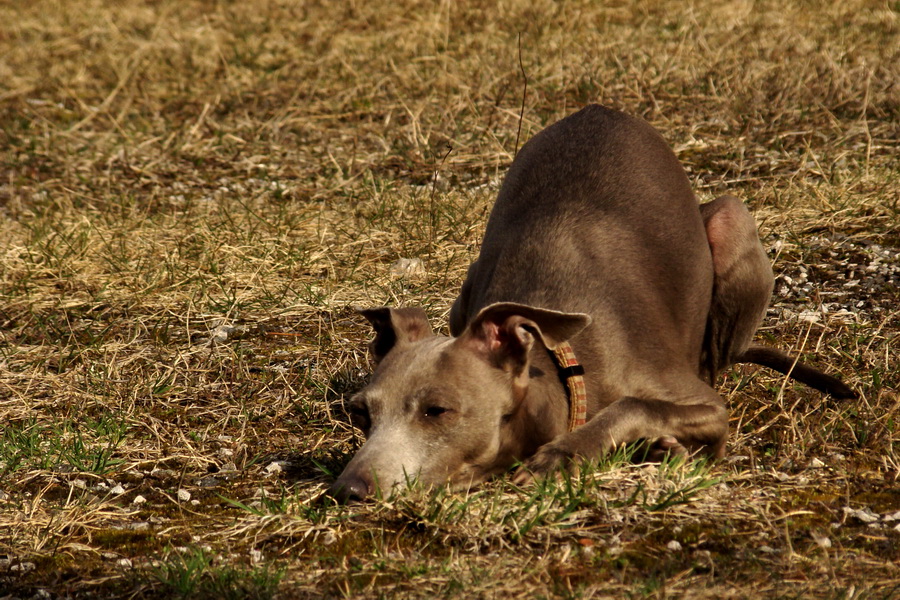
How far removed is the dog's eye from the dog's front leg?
35cm

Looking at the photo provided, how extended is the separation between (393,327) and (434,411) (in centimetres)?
45

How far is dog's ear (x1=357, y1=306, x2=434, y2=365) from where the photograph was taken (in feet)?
12.4

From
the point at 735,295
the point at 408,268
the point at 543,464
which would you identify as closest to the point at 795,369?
the point at 735,295

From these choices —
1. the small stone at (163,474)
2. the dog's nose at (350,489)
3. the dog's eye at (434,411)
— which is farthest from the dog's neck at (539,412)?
the small stone at (163,474)

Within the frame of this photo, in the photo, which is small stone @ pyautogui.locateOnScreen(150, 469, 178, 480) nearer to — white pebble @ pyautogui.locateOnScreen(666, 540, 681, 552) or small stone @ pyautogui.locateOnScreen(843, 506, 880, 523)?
white pebble @ pyautogui.locateOnScreen(666, 540, 681, 552)

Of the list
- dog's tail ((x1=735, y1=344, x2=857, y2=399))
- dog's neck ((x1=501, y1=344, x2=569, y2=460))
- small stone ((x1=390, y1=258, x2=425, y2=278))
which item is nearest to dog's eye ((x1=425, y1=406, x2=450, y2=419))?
dog's neck ((x1=501, y1=344, x2=569, y2=460))

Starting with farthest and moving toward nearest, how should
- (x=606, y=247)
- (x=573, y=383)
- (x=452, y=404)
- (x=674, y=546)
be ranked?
(x=606, y=247) → (x=573, y=383) → (x=452, y=404) → (x=674, y=546)

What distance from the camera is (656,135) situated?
4859mm

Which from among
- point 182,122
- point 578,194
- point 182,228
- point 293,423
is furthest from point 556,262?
point 182,122

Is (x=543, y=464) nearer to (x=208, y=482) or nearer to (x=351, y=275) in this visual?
(x=208, y=482)

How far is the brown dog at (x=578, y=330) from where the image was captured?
11.4 feet

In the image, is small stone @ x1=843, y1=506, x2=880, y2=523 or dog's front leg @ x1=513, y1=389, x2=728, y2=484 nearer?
small stone @ x1=843, y1=506, x2=880, y2=523

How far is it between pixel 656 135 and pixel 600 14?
5.67 metres

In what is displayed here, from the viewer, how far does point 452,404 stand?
3439mm
